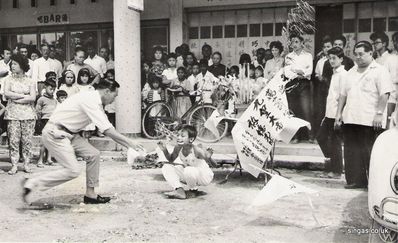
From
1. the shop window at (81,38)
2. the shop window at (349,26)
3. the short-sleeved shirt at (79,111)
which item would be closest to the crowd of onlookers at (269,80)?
the shop window at (81,38)

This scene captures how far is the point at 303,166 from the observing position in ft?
26.9

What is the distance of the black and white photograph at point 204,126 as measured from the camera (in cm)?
494

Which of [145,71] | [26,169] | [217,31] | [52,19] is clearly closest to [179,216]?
[26,169]

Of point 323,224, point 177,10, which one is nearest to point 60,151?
point 323,224

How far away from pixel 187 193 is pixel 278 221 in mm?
1498

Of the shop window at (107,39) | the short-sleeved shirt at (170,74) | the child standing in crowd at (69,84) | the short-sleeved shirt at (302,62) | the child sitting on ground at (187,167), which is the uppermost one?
the shop window at (107,39)

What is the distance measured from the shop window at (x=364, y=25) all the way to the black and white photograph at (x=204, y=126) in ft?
0.08

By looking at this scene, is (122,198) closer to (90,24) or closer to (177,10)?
(177,10)

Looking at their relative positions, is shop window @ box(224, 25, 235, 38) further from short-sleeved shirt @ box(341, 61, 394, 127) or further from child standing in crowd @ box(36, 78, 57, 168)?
short-sleeved shirt @ box(341, 61, 394, 127)

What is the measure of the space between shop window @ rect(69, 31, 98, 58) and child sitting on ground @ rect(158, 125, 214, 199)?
294 inches

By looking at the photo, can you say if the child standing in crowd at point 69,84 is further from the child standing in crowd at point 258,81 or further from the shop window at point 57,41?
the shop window at point 57,41

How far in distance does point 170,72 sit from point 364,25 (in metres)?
4.59

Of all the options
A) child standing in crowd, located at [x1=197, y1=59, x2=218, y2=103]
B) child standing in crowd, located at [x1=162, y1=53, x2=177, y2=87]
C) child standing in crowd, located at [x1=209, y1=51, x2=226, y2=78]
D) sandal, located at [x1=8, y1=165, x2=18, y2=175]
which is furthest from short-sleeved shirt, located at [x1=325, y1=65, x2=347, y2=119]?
sandal, located at [x1=8, y1=165, x2=18, y2=175]

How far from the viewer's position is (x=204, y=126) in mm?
8234
